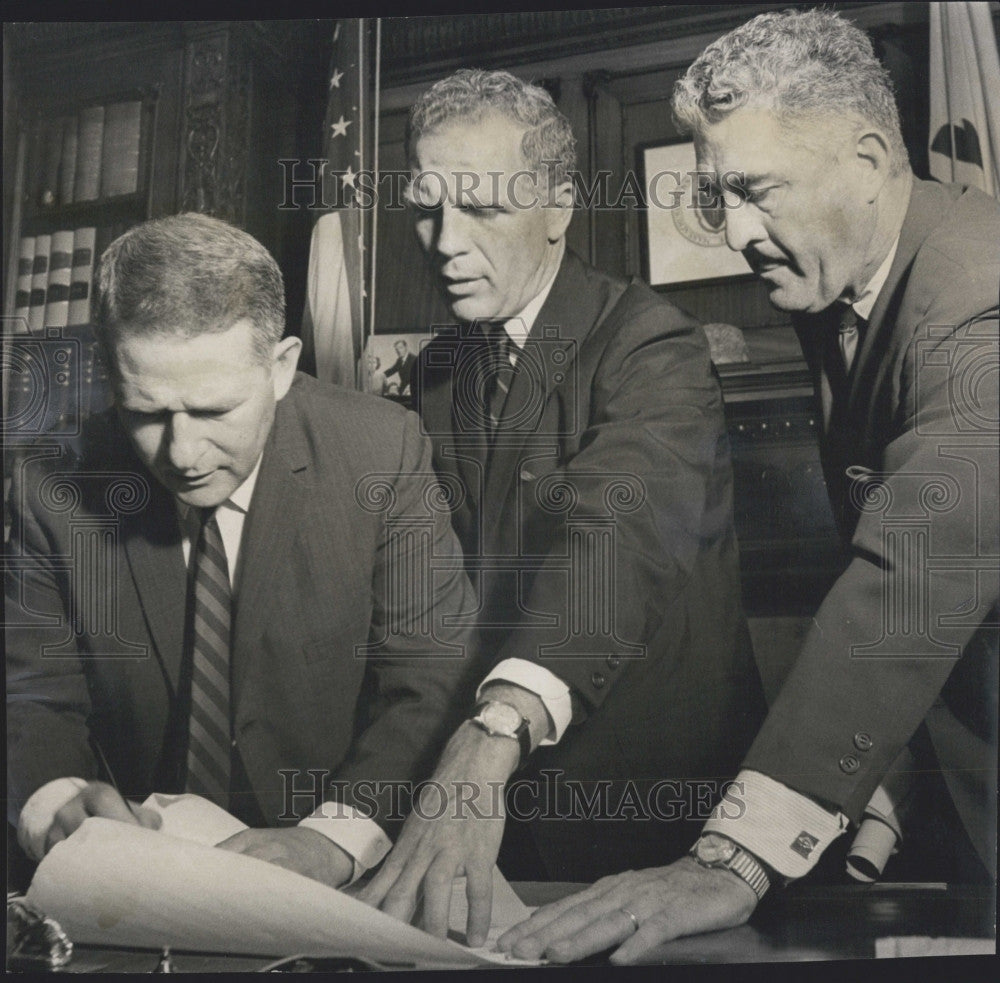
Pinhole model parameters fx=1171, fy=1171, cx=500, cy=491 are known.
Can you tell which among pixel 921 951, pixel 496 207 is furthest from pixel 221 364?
pixel 921 951

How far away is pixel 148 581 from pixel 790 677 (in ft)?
5.19

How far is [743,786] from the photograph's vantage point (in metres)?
2.81

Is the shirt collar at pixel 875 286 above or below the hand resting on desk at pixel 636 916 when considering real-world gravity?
above

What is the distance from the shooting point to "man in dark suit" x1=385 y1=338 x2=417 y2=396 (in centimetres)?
288

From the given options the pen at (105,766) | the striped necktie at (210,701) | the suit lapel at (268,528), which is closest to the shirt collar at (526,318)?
the suit lapel at (268,528)

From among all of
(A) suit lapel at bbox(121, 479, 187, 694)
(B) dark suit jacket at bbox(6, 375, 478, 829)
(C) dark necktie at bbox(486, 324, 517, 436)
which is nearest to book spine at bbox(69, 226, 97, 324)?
(B) dark suit jacket at bbox(6, 375, 478, 829)

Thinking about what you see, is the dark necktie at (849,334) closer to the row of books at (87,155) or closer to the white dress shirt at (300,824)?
the white dress shirt at (300,824)

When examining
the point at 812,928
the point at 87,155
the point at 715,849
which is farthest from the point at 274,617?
the point at 812,928

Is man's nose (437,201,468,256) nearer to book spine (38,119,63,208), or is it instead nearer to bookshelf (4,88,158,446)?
bookshelf (4,88,158,446)

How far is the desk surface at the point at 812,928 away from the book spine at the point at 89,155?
1.87m

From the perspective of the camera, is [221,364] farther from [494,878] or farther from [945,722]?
[945,722]

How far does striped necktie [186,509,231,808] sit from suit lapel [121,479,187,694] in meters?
0.05

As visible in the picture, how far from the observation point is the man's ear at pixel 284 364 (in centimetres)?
286

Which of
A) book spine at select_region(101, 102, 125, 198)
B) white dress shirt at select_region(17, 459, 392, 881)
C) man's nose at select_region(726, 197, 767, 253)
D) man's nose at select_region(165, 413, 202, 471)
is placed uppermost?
book spine at select_region(101, 102, 125, 198)
